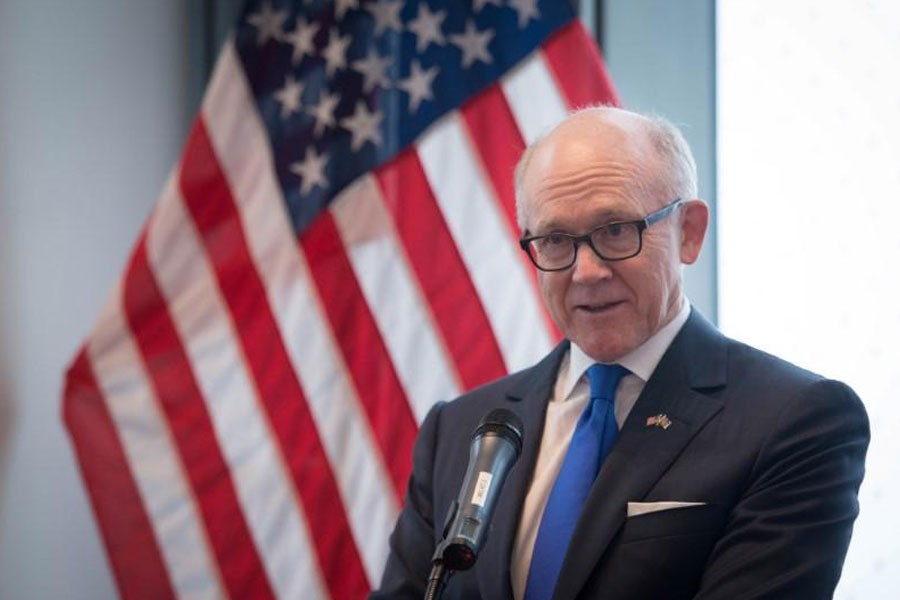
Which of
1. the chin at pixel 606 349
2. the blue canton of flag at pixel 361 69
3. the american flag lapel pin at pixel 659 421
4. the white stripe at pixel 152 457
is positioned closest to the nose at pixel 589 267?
the chin at pixel 606 349

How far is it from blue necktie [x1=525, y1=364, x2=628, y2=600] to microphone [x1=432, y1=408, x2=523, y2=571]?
0.29 metres

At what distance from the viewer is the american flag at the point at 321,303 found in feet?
9.19

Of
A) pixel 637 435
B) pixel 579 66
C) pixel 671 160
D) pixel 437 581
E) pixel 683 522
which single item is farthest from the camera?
pixel 579 66

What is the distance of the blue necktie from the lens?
1.68 meters

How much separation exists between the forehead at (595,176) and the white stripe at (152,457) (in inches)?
56.0

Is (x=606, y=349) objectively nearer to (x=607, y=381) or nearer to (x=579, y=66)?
(x=607, y=381)

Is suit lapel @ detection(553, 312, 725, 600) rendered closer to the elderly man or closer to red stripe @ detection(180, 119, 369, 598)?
the elderly man

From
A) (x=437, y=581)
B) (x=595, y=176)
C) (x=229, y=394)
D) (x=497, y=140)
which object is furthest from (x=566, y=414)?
(x=229, y=394)

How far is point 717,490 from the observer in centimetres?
160

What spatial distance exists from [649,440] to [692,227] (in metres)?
0.36

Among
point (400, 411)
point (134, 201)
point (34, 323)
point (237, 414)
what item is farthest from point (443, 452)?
point (134, 201)

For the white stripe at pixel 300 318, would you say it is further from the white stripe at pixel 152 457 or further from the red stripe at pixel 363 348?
the white stripe at pixel 152 457

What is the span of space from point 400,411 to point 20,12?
1398 millimetres

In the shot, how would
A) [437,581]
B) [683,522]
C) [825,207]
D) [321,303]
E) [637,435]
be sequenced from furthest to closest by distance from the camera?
[321,303] < [825,207] < [637,435] < [683,522] < [437,581]
